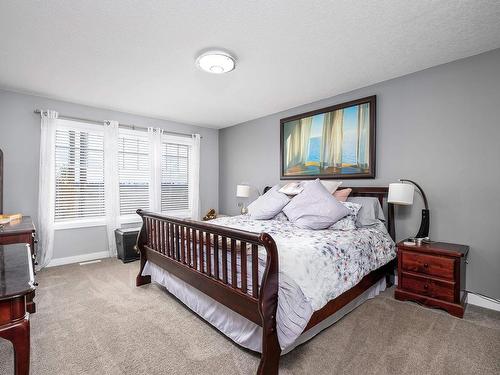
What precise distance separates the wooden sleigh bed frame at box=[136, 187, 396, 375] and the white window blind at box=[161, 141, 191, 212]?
1.90m

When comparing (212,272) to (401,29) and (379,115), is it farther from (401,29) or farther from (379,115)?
(379,115)

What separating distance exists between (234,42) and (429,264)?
2.70 metres

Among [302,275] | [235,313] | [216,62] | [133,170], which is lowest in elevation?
[235,313]

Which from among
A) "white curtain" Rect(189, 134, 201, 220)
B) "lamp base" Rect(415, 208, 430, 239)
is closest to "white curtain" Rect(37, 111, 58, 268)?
"white curtain" Rect(189, 134, 201, 220)

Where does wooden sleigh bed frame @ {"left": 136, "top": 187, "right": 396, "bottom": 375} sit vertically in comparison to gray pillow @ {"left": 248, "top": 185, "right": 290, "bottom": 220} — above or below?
below

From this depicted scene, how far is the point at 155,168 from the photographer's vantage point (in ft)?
15.4

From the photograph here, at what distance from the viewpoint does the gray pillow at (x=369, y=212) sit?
114 inches

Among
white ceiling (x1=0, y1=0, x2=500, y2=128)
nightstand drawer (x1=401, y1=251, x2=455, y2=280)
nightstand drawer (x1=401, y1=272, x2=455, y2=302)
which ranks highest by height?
white ceiling (x1=0, y1=0, x2=500, y2=128)

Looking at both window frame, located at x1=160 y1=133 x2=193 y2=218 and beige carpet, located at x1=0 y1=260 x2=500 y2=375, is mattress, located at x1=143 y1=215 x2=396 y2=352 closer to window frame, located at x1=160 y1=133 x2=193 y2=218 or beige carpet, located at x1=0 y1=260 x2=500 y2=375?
beige carpet, located at x1=0 y1=260 x2=500 y2=375

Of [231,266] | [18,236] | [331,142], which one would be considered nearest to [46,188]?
[18,236]

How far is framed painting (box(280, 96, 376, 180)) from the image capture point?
130 inches

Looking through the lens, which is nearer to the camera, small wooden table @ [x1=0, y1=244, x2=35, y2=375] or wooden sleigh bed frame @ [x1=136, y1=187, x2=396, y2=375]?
small wooden table @ [x1=0, y1=244, x2=35, y2=375]

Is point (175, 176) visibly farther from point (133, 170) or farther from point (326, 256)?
point (326, 256)

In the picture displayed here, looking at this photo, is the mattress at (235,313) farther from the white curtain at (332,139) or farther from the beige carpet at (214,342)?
the white curtain at (332,139)
